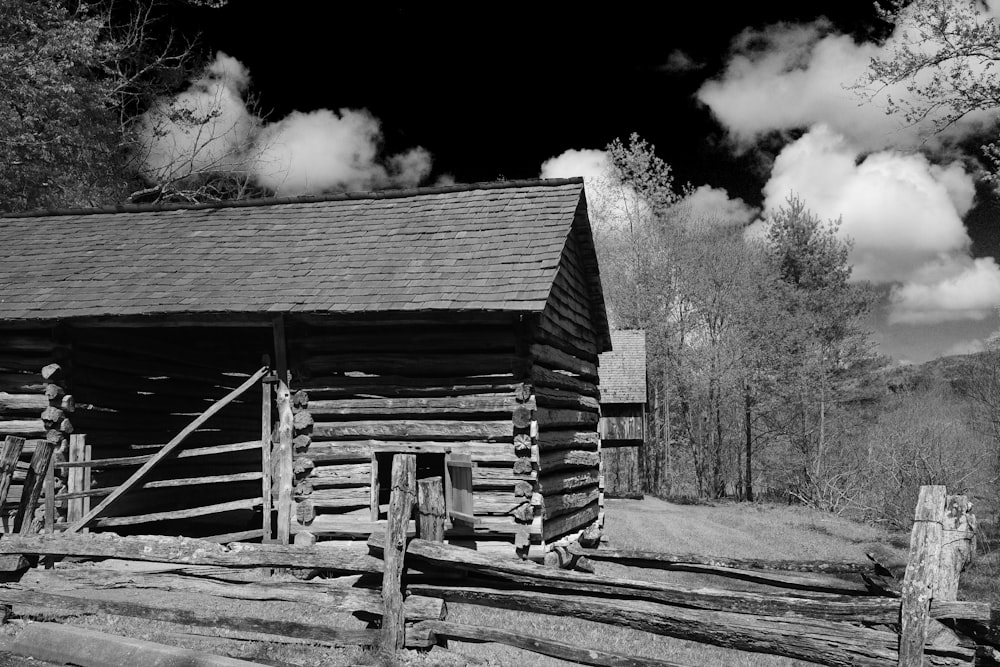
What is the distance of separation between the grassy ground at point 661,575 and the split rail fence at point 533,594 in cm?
19

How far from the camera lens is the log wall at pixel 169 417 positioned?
36.5 feet

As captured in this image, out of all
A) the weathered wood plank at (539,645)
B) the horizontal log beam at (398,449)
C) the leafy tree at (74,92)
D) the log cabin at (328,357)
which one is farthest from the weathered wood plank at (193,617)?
the leafy tree at (74,92)

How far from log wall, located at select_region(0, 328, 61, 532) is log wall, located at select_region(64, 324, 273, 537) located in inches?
9.0

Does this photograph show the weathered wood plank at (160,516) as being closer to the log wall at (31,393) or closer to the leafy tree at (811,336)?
the log wall at (31,393)

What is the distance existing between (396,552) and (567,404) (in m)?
6.89

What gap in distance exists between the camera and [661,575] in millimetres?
11844

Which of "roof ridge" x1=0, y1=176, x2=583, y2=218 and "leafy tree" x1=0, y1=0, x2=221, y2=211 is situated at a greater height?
"leafy tree" x1=0, y1=0, x2=221, y2=211

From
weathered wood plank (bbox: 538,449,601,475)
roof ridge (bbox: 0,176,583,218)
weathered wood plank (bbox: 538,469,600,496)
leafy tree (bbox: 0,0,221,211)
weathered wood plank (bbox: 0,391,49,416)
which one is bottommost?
weathered wood plank (bbox: 538,469,600,496)

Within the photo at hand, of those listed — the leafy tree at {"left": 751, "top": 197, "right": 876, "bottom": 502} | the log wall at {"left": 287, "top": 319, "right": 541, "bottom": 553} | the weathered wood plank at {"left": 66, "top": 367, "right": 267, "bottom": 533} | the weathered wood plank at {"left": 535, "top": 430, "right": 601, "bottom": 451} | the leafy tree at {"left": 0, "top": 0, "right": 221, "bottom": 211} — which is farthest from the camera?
the leafy tree at {"left": 751, "top": 197, "right": 876, "bottom": 502}

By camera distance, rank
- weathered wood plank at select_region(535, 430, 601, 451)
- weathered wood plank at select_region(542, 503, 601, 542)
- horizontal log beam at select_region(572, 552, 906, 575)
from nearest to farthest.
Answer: horizontal log beam at select_region(572, 552, 906, 575) < weathered wood plank at select_region(535, 430, 601, 451) < weathered wood plank at select_region(542, 503, 601, 542)

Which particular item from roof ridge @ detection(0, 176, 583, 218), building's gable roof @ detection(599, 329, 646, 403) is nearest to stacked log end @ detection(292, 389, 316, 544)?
roof ridge @ detection(0, 176, 583, 218)

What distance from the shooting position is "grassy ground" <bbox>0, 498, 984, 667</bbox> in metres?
6.17

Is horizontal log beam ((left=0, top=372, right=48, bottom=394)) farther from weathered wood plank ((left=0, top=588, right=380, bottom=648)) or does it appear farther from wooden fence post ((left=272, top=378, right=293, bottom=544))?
weathered wood plank ((left=0, top=588, right=380, bottom=648))

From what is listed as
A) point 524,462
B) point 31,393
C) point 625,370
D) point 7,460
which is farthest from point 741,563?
point 625,370
